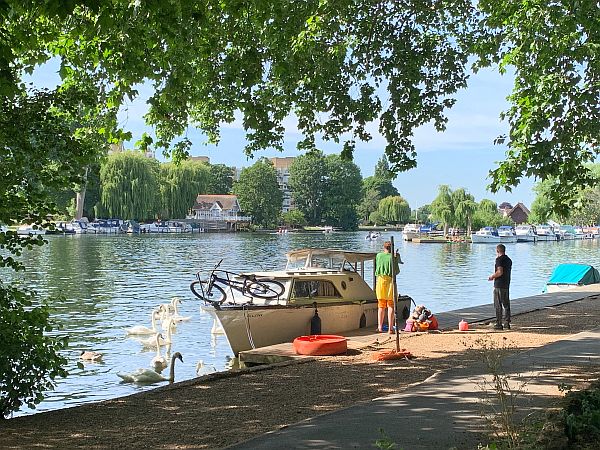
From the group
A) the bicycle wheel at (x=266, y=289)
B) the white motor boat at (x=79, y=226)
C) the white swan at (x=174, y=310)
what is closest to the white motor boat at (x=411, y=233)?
the white motor boat at (x=79, y=226)

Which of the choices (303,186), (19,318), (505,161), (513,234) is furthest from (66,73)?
(303,186)

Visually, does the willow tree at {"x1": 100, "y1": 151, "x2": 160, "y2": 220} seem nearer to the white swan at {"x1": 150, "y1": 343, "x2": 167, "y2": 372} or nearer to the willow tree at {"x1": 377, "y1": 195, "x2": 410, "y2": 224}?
the white swan at {"x1": 150, "y1": 343, "x2": 167, "y2": 372}

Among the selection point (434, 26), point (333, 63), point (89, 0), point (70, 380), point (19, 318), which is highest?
point (434, 26)

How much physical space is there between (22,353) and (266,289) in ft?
32.1

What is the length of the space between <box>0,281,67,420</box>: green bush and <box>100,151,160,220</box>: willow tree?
90228 millimetres

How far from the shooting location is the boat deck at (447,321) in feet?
48.2

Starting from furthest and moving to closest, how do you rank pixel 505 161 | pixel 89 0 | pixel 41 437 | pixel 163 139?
1. pixel 163 139
2. pixel 505 161
3. pixel 41 437
4. pixel 89 0

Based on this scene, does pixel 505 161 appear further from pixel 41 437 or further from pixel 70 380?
pixel 70 380

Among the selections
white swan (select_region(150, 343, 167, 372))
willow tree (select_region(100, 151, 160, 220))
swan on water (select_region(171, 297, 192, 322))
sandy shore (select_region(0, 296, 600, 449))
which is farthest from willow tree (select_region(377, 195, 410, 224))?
sandy shore (select_region(0, 296, 600, 449))

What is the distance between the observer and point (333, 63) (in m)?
14.3

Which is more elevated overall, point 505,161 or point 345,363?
point 505,161

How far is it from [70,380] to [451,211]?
107 metres

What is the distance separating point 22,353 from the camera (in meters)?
9.43

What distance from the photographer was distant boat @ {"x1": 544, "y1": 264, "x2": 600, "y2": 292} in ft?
104
